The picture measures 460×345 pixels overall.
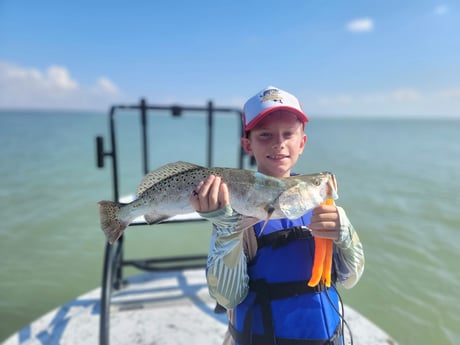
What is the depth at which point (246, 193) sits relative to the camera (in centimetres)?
194

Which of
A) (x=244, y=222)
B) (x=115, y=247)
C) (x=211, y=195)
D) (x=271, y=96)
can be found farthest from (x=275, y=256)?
(x=115, y=247)

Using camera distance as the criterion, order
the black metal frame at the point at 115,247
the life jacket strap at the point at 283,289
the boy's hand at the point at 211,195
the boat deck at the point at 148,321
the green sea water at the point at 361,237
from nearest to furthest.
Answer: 1. the boy's hand at the point at 211,195
2. the life jacket strap at the point at 283,289
3. the black metal frame at the point at 115,247
4. the boat deck at the point at 148,321
5. the green sea water at the point at 361,237

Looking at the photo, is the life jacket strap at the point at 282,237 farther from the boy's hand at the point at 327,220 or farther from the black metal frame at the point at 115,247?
the black metal frame at the point at 115,247

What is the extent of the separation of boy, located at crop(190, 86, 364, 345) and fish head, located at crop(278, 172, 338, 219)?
0.23ft

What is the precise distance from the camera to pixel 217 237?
192 centimetres

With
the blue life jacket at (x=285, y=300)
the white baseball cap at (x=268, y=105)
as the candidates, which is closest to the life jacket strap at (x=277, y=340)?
the blue life jacket at (x=285, y=300)

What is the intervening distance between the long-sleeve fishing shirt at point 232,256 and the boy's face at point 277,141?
0.51 meters

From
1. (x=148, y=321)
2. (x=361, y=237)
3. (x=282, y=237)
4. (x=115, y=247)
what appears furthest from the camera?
(x=361, y=237)

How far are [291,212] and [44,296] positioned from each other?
658cm

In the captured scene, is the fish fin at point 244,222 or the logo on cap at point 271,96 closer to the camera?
the fish fin at point 244,222

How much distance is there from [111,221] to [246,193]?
108cm

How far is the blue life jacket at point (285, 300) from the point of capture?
2.03 meters

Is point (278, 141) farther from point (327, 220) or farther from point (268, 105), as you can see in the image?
point (327, 220)

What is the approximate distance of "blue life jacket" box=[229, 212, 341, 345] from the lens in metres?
2.03
